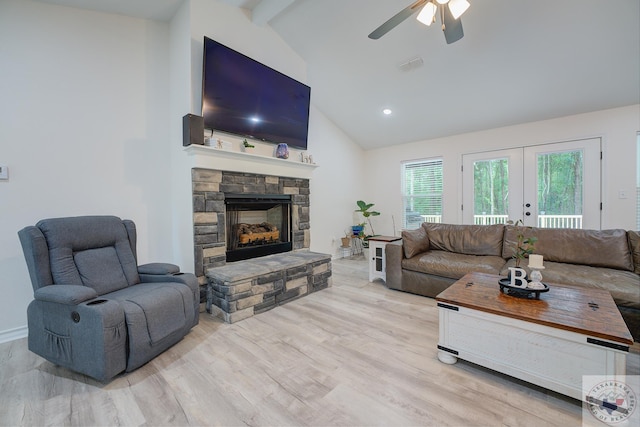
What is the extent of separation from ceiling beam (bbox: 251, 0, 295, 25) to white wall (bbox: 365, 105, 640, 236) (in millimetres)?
3527

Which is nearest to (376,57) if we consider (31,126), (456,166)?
(456,166)

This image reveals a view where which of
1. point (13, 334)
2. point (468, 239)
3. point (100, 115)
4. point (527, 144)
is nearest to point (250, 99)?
point (100, 115)

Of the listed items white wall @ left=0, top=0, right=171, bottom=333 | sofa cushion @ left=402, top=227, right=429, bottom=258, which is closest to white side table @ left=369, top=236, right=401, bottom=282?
sofa cushion @ left=402, top=227, right=429, bottom=258

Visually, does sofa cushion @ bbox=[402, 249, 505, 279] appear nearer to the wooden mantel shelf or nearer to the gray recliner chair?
the wooden mantel shelf

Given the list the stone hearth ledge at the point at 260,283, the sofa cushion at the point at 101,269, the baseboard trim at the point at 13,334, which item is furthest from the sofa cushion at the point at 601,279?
the baseboard trim at the point at 13,334

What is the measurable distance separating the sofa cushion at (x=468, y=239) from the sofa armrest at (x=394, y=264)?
67cm

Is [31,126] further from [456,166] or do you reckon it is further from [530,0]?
[456,166]

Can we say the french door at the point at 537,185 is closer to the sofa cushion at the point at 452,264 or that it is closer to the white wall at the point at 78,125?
the sofa cushion at the point at 452,264

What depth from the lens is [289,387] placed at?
5.22 feet

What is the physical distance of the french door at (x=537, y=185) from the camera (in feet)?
12.8

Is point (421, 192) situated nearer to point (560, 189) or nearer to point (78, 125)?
point (560, 189)

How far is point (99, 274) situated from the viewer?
83.4 inches

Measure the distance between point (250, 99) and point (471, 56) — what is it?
9.11 feet

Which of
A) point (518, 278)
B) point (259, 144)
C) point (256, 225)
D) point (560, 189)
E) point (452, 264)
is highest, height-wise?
point (259, 144)
